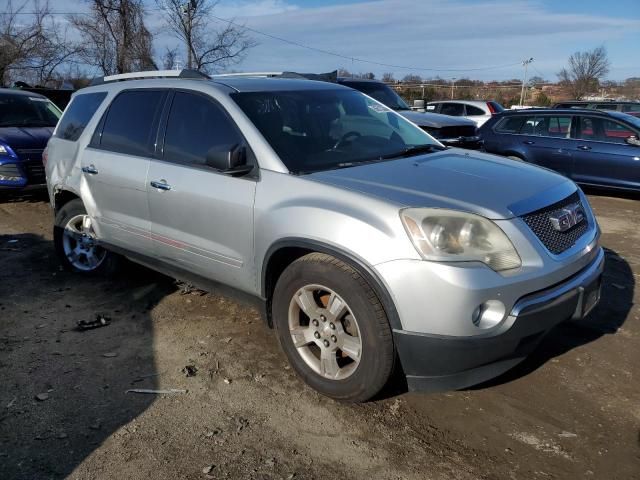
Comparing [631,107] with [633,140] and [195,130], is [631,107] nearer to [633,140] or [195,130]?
[633,140]

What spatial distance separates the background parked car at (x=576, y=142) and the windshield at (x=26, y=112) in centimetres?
801

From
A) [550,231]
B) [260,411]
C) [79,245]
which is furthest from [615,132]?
[260,411]

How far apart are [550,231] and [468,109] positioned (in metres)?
14.4

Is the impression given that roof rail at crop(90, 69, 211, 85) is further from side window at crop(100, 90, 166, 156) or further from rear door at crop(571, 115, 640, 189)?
rear door at crop(571, 115, 640, 189)

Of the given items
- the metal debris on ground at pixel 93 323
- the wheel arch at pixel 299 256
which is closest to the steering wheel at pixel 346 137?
the wheel arch at pixel 299 256

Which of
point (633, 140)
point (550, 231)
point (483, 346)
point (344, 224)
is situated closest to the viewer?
point (483, 346)

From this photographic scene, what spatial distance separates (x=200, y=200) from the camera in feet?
12.3

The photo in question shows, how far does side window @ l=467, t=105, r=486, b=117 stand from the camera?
16234mm

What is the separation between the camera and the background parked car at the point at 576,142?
9.23m

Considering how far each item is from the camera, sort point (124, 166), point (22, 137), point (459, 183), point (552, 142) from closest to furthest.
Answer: point (459, 183) → point (124, 166) → point (22, 137) → point (552, 142)

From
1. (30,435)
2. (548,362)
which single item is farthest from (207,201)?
(548,362)

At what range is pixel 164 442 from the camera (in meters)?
2.91

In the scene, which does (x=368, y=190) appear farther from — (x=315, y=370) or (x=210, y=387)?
(x=210, y=387)

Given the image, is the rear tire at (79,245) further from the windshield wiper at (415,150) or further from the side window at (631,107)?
the side window at (631,107)
